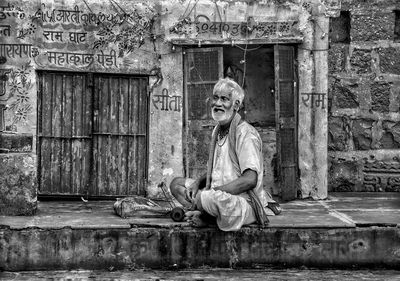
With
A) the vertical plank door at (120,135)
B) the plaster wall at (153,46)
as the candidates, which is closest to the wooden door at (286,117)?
the plaster wall at (153,46)

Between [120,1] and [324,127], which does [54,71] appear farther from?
[324,127]

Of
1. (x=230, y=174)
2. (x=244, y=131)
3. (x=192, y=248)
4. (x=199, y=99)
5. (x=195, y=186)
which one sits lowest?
(x=192, y=248)

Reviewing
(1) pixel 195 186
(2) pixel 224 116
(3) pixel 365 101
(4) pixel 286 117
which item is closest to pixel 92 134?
(1) pixel 195 186

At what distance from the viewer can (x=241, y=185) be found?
8.53m

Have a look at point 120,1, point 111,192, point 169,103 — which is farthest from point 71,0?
point 111,192

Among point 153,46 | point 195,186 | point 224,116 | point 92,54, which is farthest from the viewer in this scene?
point 153,46

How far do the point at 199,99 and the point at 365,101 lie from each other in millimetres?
2607

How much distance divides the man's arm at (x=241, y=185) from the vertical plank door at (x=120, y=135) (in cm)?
299

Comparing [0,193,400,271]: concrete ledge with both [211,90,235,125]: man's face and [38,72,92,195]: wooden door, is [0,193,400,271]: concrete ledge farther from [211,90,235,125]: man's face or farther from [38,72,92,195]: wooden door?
[38,72,92,195]: wooden door

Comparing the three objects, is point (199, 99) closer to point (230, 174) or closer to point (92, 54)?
point (92, 54)

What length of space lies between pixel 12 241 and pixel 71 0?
12.4ft

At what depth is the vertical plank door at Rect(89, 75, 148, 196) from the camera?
37.1ft

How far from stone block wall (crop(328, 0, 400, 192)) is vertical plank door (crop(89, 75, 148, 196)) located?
2.82 meters

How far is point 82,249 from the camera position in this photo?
8.66 meters
